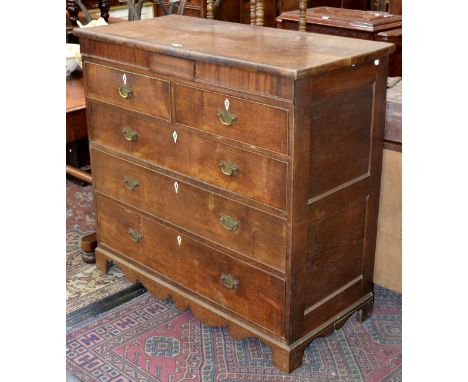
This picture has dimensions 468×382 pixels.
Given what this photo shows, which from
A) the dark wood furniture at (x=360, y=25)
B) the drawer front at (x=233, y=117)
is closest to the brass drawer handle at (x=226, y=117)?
the drawer front at (x=233, y=117)

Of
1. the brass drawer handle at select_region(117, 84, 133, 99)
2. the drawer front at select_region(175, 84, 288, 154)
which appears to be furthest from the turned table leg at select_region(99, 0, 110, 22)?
the drawer front at select_region(175, 84, 288, 154)

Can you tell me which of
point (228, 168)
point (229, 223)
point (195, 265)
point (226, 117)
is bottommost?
point (195, 265)

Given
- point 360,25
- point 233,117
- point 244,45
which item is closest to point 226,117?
point 233,117

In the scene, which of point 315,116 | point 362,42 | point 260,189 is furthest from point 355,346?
point 362,42

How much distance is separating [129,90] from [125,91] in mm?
21

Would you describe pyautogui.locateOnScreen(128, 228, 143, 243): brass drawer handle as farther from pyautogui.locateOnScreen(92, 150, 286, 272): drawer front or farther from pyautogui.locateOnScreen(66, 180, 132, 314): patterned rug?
pyautogui.locateOnScreen(66, 180, 132, 314): patterned rug

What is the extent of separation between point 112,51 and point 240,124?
720 millimetres

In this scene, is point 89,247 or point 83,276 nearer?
point 83,276

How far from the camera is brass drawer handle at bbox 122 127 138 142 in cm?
249

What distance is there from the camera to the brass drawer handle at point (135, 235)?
266cm

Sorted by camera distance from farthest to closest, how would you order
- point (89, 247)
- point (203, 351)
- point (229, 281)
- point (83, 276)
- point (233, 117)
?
1. point (89, 247)
2. point (83, 276)
3. point (203, 351)
4. point (229, 281)
5. point (233, 117)

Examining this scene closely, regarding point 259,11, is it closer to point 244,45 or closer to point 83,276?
point 244,45

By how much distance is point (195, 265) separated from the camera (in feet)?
7.97
